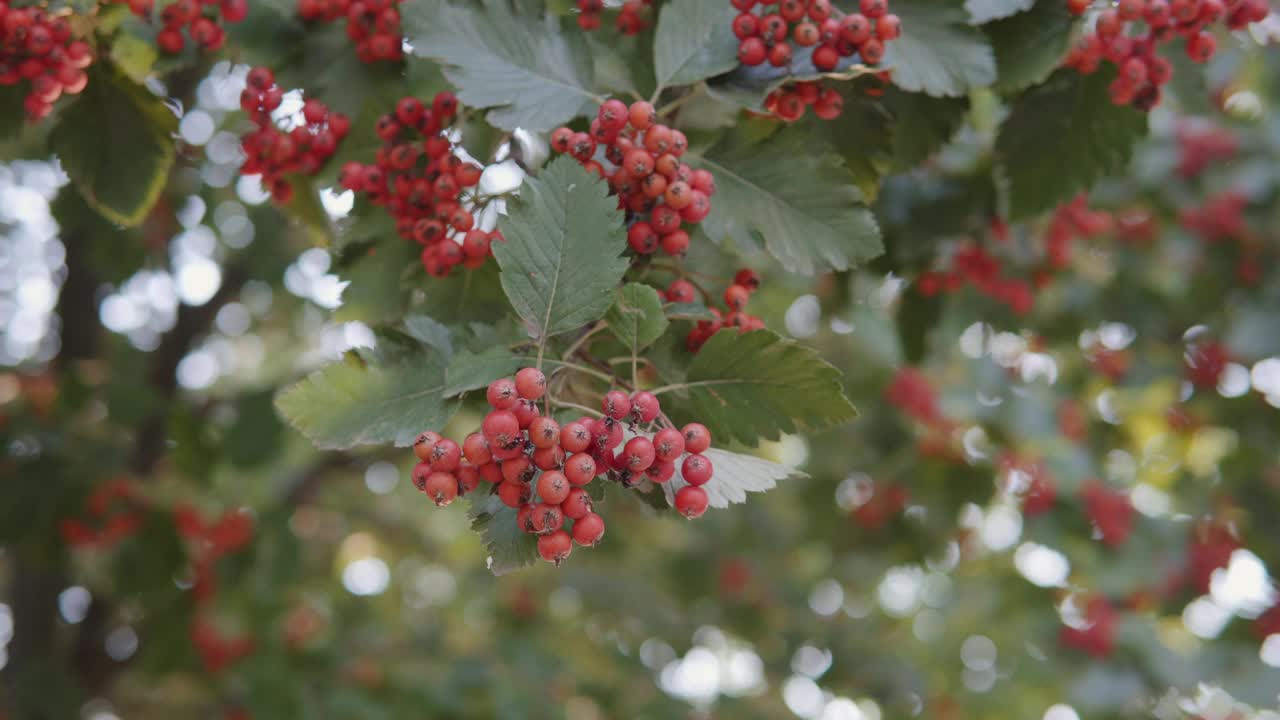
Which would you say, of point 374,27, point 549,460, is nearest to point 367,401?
point 549,460

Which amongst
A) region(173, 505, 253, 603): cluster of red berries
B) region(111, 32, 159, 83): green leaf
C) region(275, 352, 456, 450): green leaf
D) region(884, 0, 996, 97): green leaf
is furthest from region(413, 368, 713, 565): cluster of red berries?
region(173, 505, 253, 603): cluster of red berries

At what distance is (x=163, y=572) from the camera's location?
13.4 ft

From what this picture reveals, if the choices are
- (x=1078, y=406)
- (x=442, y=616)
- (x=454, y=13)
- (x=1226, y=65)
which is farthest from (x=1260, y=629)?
(x=442, y=616)

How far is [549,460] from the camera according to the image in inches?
48.9

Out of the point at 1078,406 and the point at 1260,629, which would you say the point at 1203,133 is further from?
the point at 1260,629

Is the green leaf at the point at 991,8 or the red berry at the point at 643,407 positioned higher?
the green leaf at the point at 991,8

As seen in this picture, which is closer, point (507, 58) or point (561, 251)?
point (561, 251)

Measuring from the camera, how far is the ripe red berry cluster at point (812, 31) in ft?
5.42

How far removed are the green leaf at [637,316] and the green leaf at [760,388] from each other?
10cm

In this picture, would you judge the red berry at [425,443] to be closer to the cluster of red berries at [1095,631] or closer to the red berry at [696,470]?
the red berry at [696,470]

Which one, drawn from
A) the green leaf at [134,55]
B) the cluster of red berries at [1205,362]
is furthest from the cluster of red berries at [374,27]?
the cluster of red berries at [1205,362]

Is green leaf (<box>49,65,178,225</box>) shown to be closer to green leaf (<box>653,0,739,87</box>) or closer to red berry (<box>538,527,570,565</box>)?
green leaf (<box>653,0,739,87</box>)

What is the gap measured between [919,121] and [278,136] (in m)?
1.44

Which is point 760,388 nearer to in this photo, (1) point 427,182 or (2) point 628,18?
(1) point 427,182
